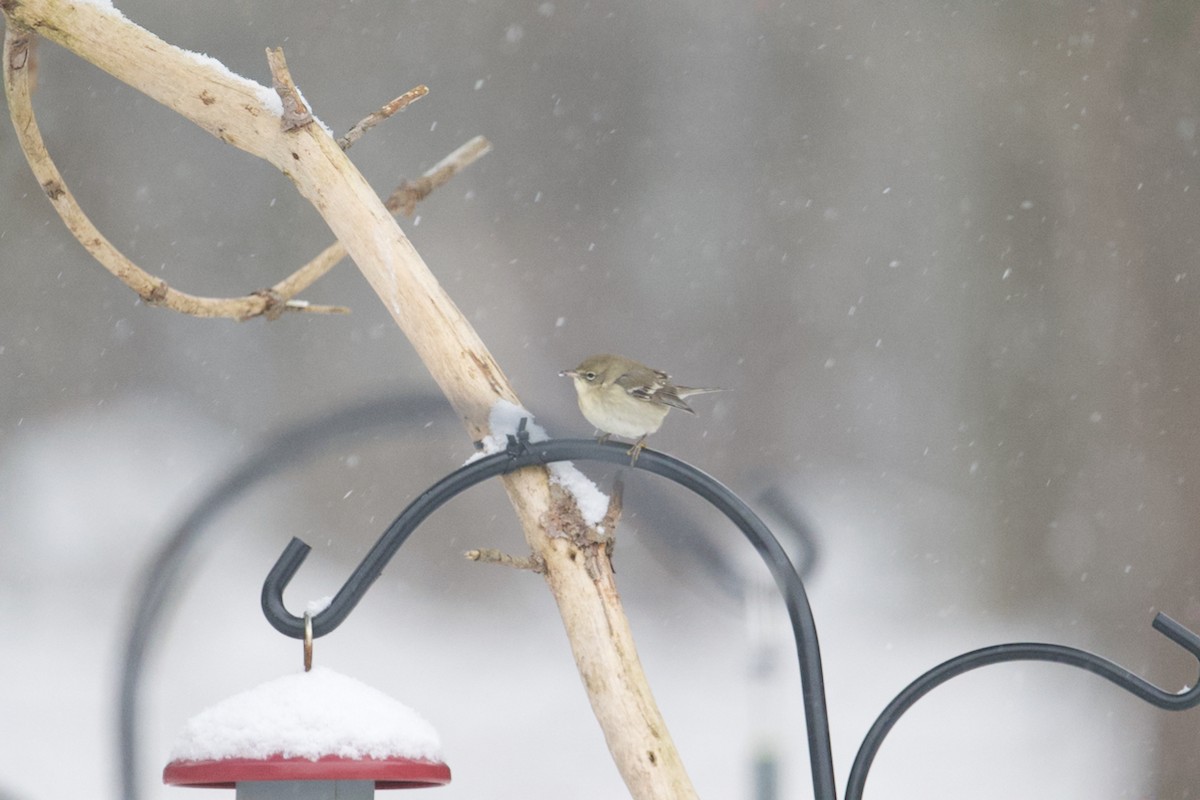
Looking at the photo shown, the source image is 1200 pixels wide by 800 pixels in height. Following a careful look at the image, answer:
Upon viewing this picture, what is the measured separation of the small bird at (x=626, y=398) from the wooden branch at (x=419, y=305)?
0.32 ft

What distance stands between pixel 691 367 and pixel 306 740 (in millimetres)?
1842

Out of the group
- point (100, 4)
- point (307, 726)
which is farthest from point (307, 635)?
point (100, 4)

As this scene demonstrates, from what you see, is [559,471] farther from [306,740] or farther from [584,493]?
[306,740]

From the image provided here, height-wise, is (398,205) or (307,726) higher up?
(398,205)

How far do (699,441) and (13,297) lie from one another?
4.64 ft

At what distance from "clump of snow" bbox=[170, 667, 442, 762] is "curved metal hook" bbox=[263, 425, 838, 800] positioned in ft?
0.14

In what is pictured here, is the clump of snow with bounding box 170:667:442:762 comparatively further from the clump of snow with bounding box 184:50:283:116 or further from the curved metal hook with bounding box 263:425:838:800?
the clump of snow with bounding box 184:50:283:116

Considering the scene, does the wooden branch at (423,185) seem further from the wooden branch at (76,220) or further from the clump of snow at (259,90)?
the clump of snow at (259,90)

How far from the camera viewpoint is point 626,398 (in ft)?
2.83

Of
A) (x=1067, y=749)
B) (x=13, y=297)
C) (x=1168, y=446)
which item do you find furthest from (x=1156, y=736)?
(x=13, y=297)

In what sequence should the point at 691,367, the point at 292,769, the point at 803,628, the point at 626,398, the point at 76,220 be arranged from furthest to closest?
the point at 691,367
the point at 76,220
the point at 626,398
the point at 803,628
the point at 292,769

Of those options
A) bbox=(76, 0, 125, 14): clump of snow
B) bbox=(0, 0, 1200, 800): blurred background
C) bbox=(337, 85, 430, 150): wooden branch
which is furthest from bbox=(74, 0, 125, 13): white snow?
bbox=(0, 0, 1200, 800): blurred background

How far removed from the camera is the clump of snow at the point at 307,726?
56cm

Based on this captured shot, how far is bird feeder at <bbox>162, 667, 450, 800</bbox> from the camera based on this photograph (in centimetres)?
55
